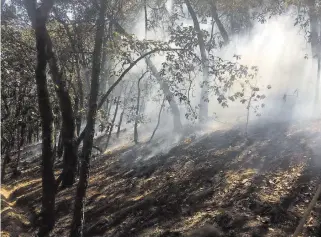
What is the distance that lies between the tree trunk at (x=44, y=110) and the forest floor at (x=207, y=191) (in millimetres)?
1970

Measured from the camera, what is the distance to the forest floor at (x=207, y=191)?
1005cm

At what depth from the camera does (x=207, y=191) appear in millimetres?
12375

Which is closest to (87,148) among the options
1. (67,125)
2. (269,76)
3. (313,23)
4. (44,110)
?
(44,110)

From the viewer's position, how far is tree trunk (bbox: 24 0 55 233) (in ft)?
31.0

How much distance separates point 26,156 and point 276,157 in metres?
26.4

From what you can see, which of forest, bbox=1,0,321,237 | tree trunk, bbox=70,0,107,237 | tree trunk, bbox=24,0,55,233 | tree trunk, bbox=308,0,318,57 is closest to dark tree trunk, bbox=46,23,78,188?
forest, bbox=1,0,321,237

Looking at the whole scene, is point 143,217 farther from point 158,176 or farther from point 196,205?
point 158,176

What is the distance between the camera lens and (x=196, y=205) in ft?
38.0

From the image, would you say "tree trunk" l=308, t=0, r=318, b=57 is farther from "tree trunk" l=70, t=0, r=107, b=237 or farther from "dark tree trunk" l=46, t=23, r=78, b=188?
"tree trunk" l=70, t=0, r=107, b=237

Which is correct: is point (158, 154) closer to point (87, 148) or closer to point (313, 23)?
point (313, 23)

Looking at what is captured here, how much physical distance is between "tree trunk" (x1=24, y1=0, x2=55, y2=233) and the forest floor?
197 cm

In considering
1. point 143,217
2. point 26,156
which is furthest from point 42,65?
point 26,156

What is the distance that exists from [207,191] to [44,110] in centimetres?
558

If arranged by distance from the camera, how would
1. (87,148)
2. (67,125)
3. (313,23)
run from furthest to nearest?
(313,23) < (67,125) < (87,148)
